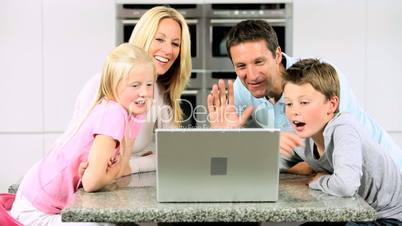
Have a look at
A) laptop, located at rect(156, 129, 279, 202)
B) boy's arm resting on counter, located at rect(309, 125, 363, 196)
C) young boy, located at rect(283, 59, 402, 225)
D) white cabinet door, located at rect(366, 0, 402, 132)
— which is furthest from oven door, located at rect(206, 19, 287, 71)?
laptop, located at rect(156, 129, 279, 202)

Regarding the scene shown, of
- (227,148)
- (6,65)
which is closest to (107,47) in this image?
(6,65)

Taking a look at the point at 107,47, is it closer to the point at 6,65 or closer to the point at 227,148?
the point at 6,65

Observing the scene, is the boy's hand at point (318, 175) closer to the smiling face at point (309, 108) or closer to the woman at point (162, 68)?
the smiling face at point (309, 108)

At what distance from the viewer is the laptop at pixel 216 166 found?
7.14 ft

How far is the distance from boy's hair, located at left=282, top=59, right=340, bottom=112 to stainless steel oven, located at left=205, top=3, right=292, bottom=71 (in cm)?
107

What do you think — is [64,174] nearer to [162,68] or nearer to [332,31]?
[162,68]

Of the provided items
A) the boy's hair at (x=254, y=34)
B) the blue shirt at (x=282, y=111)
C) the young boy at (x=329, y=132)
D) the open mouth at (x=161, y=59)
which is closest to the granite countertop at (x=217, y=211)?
the young boy at (x=329, y=132)

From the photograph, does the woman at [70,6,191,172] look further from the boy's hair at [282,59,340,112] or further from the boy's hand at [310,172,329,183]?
the boy's hand at [310,172,329,183]

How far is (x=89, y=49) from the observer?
379 cm

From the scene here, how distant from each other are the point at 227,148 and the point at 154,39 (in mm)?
840

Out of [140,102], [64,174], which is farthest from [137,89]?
[64,174]

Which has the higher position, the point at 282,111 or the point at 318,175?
the point at 282,111

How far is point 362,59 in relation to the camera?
12.4 ft

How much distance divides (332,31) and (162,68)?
1.29 m
